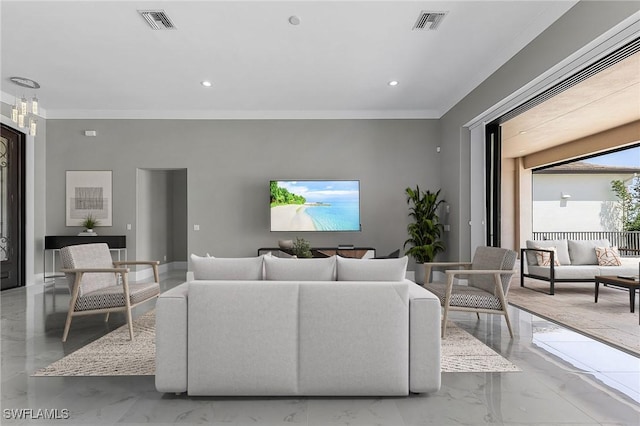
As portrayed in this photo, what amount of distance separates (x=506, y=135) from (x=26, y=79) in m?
7.95

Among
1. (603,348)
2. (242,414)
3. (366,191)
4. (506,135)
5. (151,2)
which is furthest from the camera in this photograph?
(506,135)

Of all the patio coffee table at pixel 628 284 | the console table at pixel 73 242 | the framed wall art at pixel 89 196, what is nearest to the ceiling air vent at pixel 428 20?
the patio coffee table at pixel 628 284

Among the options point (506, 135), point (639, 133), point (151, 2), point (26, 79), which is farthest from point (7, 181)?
point (639, 133)

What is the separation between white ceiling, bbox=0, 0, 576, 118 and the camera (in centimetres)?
382

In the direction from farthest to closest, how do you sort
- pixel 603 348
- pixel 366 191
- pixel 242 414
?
pixel 366 191
pixel 603 348
pixel 242 414

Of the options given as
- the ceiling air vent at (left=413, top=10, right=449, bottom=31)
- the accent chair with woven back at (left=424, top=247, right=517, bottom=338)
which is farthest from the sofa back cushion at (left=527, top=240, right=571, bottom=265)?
the ceiling air vent at (left=413, top=10, right=449, bottom=31)

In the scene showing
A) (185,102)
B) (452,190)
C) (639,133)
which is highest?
(185,102)

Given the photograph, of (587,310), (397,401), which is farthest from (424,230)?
(397,401)

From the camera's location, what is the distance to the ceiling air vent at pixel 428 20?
3881mm

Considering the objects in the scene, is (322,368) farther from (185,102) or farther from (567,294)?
(185,102)

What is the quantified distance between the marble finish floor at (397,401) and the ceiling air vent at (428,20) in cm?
308

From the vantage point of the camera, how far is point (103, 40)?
175 inches

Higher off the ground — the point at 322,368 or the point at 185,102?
the point at 185,102

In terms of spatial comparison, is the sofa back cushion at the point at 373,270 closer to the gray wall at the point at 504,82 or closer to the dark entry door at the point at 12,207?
the gray wall at the point at 504,82
